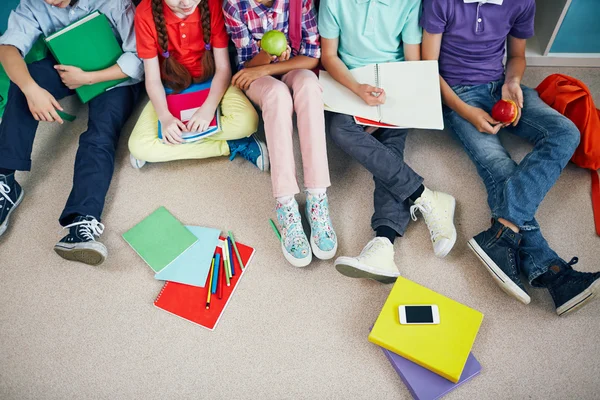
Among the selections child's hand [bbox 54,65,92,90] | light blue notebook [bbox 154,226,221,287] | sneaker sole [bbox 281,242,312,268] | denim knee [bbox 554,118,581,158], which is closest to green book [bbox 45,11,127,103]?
child's hand [bbox 54,65,92,90]

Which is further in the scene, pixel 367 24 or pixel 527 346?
pixel 367 24

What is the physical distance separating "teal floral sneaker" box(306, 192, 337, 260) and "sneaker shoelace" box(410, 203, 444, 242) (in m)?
0.26

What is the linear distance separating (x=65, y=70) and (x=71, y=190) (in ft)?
1.29

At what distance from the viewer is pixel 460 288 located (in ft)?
4.17

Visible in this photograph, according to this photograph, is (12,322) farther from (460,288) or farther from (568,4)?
(568,4)

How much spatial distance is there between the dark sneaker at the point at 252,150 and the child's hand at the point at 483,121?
662 millimetres

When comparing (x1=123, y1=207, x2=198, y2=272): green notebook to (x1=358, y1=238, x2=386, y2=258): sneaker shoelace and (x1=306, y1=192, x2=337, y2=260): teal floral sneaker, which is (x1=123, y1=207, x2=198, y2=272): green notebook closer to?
(x1=306, y1=192, x2=337, y2=260): teal floral sneaker

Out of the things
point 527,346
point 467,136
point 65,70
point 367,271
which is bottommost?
point 527,346

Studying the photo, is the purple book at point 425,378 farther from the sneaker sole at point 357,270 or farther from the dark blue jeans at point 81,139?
the dark blue jeans at point 81,139

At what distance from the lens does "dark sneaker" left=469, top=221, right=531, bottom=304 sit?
A: 120cm

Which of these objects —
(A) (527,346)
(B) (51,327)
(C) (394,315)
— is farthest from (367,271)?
(B) (51,327)

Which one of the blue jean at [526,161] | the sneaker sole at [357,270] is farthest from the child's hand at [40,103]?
the blue jean at [526,161]

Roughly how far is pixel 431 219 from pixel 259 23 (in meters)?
0.79

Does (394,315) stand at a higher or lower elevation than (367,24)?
lower
